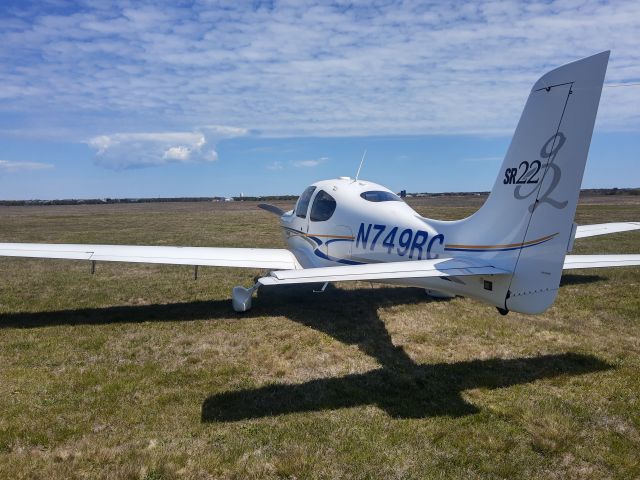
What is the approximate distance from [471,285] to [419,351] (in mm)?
1654

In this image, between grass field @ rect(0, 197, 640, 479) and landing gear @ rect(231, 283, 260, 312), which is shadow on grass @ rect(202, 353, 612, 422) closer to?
grass field @ rect(0, 197, 640, 479)

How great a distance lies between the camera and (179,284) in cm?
1255

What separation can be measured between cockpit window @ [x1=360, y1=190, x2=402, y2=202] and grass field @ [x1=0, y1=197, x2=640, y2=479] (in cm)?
236

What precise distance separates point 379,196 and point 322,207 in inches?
57.8

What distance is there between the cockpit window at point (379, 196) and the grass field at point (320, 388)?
2.36 metres

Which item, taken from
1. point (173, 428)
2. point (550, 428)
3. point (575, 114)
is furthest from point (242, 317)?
point (575, 114)

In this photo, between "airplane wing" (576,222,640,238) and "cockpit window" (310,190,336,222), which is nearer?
"cockpit window" (310,190,336,222)

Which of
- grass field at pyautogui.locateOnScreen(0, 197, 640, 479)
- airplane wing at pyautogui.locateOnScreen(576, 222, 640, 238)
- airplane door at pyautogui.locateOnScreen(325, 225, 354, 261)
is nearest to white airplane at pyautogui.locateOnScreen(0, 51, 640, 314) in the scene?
airplane door at pyautogui.locateOnScreen(325, 225, 354, 261)

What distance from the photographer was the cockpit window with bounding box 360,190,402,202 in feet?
29.3

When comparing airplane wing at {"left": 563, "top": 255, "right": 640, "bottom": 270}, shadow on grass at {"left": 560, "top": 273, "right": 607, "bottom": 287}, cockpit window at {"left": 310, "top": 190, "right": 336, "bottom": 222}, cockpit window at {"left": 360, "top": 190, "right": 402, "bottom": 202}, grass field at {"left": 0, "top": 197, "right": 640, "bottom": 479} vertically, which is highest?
cockpit window at {"left": 360, "top": 190, "right": 402, "bottom": 202}

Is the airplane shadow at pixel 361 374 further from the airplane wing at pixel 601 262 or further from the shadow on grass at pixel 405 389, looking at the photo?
the airplane wing at pixel 601 262

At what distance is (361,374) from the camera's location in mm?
6254

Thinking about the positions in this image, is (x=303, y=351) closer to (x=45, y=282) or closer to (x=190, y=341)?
(x=190, y=341)

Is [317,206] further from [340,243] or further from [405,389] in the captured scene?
[405,389]
